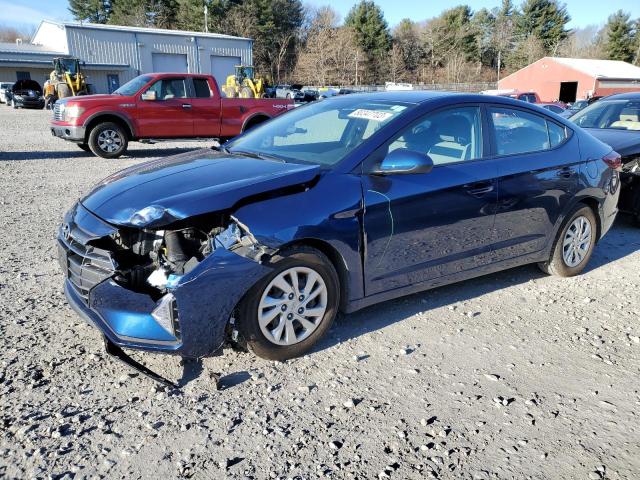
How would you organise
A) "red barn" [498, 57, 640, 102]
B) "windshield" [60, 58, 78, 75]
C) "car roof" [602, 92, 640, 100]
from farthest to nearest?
"red barn" [498, 57, 640, 102] < "windshield" [60, 58, 78, 75] < "car roof" [602, 92, 640, 100]

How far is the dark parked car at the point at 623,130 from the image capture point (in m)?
6.50

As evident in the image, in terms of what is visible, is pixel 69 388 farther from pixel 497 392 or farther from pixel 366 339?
pixel 497 392

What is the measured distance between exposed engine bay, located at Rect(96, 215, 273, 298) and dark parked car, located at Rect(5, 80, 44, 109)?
121 feet

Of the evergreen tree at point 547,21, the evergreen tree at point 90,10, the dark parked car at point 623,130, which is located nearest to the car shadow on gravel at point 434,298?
the dark parked car at point 623,130

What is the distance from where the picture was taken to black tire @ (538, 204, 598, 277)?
488cm

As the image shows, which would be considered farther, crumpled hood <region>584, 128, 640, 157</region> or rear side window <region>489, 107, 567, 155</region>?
crumpled hood <region>584, 128, 640, 157</region>

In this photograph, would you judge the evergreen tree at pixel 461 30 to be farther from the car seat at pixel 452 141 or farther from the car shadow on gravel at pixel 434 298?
the car seat at pixel 452 141

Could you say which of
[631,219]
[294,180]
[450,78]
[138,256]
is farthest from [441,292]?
[450,78]

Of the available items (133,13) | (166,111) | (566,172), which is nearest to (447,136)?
(566,172)

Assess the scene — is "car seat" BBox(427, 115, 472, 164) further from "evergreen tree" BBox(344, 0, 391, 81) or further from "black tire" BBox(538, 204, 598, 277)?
"evergreen tree" BBox(344, 0, 391, 81)

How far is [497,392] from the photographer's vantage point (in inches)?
126

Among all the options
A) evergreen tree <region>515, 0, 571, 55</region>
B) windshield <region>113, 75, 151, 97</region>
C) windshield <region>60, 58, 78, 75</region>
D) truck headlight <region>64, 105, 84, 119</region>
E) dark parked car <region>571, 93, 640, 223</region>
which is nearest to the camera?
dark parked car <region>571, 93, 640, 223</region>

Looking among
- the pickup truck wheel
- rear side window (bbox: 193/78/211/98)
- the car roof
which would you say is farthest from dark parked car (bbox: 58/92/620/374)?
rear side window (bbox: 193/78/211/98)

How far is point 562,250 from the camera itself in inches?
194
